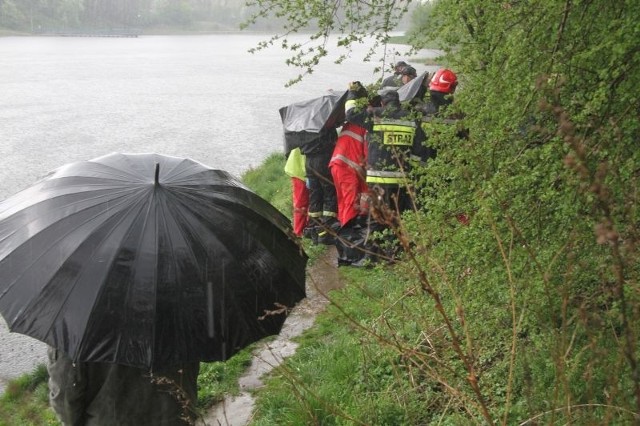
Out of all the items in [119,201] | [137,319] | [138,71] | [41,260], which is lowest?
[138,71]

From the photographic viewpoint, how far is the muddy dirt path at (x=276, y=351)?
14.6ft

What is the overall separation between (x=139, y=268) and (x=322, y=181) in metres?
4.10

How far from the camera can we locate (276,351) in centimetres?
521

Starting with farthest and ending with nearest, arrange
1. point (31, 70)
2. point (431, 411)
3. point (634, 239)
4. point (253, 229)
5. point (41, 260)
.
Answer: point (31, 70), point (431, 411), point (253, 229), point (41, 260), point (634, 239)

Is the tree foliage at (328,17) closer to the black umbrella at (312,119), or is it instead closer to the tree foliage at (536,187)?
the tree foliage at (536,187)

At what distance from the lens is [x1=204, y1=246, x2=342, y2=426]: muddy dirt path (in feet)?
14.6

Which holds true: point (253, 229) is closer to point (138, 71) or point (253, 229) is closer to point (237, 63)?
point (138, 71)

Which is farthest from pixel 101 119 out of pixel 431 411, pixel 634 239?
pixel 634 239

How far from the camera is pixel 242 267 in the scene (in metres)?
2.73

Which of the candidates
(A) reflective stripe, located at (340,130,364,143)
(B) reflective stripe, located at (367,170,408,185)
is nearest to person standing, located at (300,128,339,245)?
(A) reflective stripe, located at (340,130,364,143)

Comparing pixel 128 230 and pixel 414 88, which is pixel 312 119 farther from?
pixel 128 230

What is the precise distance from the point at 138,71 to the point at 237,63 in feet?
21.0

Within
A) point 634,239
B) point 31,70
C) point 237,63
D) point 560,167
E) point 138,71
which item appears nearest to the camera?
point 634,239

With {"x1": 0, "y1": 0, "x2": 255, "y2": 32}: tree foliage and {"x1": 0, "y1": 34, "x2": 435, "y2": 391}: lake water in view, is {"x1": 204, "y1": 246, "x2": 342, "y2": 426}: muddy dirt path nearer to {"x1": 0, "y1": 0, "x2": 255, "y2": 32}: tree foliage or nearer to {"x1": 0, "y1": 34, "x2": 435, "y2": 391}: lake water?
{"x1": 0, "y1": 34, "x2": 435, "y2": 391}: lake water
